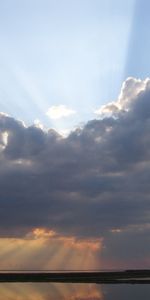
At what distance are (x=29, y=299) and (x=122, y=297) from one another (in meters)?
→ 10.2

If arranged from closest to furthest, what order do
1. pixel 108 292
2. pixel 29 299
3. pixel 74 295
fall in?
pixel 29 299
pixel 74 295
pixel 108 292

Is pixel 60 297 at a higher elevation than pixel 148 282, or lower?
lower

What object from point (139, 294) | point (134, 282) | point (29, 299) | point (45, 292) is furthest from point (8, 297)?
point (134, 282)

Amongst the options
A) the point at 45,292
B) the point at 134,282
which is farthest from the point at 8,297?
the point at 134,282

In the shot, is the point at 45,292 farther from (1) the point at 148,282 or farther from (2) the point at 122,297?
(1) the point at 148,282

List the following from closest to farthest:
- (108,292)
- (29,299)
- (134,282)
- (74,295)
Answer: (29,299) → (74,295) → (108,292) → (134,282)

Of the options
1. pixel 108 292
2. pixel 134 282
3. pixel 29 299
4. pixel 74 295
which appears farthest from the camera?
pixel 134 282

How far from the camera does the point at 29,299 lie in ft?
140

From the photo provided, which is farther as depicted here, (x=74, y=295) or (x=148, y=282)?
(x=148, y=282)

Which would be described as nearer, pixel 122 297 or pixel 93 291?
pixel 122 297

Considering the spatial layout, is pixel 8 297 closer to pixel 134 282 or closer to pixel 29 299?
pixel 29 299

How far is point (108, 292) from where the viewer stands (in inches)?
1948

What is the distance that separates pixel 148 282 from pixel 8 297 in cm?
2503

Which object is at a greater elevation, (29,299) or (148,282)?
(148,282)
